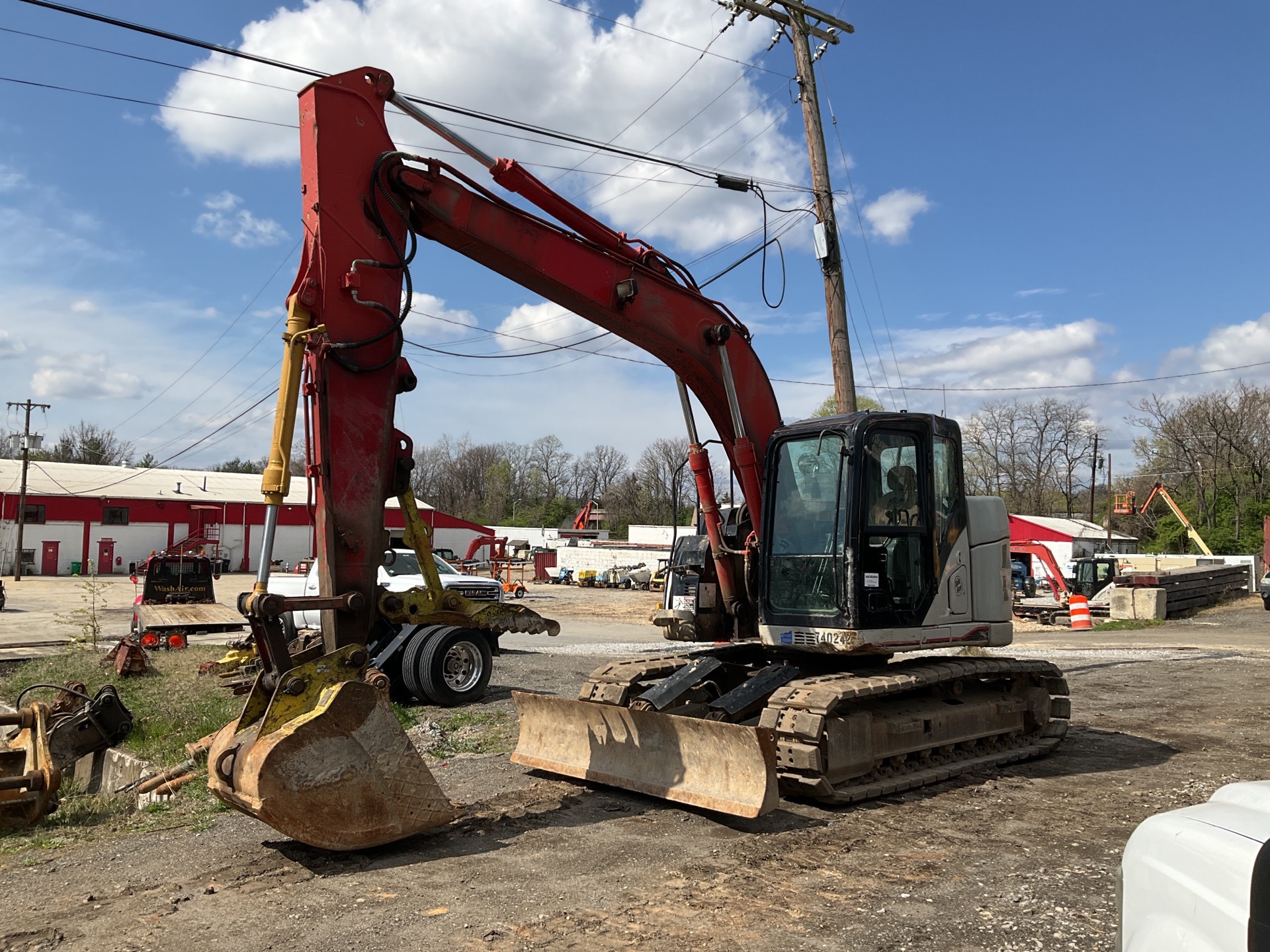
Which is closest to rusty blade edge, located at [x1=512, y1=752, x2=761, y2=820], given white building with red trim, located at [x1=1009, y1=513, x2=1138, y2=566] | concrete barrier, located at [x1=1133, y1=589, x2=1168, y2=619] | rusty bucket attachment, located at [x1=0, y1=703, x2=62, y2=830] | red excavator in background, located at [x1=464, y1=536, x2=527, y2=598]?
rusty bucket attachment, located at [x1=0, y1=703, x2=62, y2=830]

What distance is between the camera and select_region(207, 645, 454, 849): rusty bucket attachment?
504cm

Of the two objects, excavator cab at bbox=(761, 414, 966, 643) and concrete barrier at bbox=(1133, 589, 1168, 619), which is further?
concrete barrier at bbox=(1133, 589, 1168, 619)

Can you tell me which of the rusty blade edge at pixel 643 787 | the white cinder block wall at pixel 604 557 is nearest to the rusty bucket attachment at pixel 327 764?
the rusty blade edge at pixel 643 787

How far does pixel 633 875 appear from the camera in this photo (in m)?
5.27

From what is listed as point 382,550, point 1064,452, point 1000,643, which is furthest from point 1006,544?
point 1064,452

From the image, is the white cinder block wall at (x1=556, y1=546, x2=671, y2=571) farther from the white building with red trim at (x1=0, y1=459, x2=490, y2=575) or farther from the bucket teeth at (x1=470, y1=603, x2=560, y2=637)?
the bucket teeth at (x1=470, y1=603, x2=560, y2=637)

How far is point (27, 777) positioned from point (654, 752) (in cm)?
467

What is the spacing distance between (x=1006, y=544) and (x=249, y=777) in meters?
6.21

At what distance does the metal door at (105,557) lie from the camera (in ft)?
160

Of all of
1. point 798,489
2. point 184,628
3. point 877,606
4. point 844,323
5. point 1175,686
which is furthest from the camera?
point 184,628

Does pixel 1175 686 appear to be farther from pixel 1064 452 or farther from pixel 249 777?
pixel 1064 452

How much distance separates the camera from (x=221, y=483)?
58.8 meters

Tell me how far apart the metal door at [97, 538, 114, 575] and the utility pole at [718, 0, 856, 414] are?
45.4m

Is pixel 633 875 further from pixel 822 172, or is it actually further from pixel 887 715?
pixel 822 172
